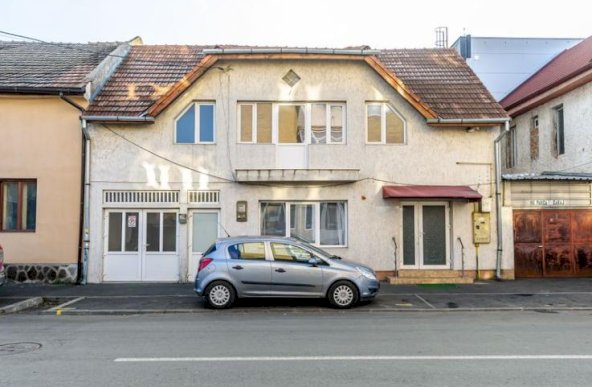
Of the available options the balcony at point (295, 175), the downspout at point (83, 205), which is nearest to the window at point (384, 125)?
the balcony at point (295, 175)

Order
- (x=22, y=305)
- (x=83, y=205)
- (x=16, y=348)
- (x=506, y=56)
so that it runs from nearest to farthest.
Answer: (x=16, y=348)
(x=22, y=305)
(x=83, y=205)
(x=506, y=56)

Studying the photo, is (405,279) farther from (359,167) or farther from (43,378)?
(43,378)

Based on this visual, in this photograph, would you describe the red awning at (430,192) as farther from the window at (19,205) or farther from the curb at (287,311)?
the window at (19,205)

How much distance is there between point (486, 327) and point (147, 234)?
9.93 meters

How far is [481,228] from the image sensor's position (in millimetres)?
14930

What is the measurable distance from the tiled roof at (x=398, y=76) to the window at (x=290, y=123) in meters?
2.34

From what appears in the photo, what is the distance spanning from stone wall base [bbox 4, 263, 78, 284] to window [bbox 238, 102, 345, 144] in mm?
6278

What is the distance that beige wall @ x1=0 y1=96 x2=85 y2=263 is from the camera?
48.0 feet

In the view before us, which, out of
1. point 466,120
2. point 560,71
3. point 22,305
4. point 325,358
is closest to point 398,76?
point 466,120

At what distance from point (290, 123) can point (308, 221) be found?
118 inches

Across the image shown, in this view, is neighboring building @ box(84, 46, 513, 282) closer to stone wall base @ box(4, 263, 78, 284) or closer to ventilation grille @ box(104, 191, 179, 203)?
ventilation grille @ box(104, 191, 179, 203)

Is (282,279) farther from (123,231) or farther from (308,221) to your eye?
(123,231)

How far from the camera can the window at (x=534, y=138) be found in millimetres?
20062

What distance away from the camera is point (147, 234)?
1489cm
